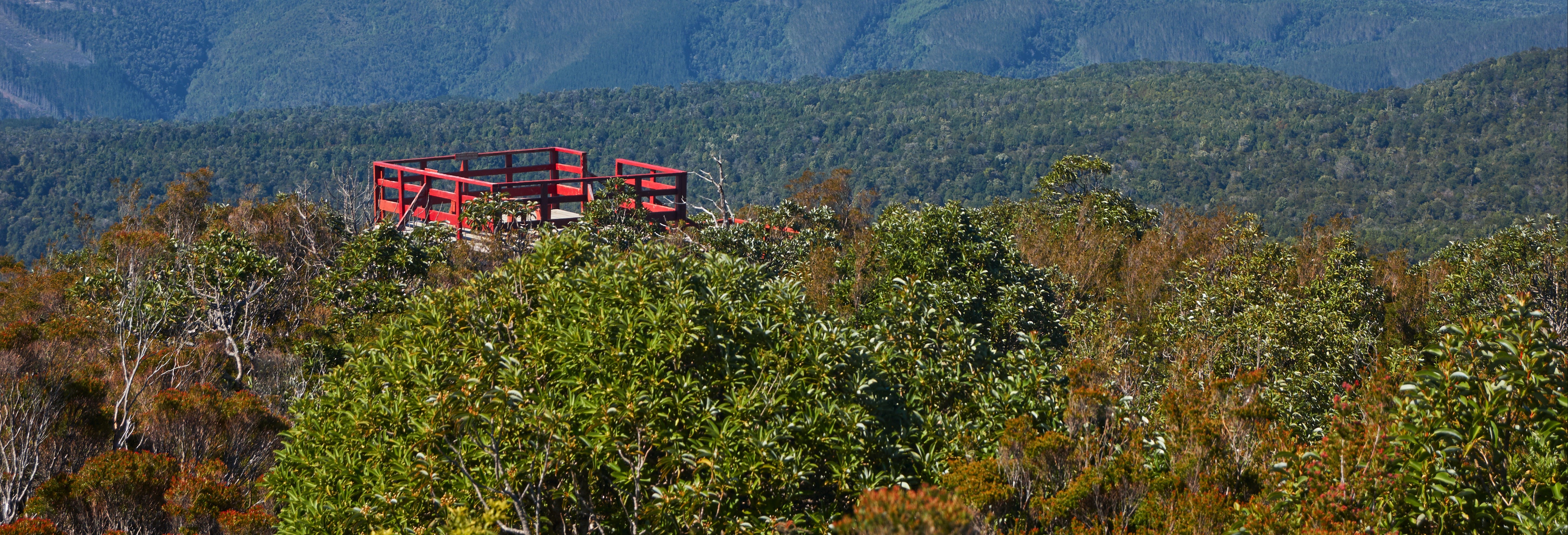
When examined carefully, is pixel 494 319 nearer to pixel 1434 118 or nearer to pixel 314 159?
pixel 314 159

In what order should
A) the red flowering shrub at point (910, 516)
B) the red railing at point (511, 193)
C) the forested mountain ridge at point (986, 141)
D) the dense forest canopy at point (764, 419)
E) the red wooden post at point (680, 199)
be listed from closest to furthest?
the red flowering shrub at point (910, 516) → the dense forest canopy at point (764, 419) → the red railing at point (511, 193) → the red wooden post at point (680, 199) → the forested mountain ridge at point (986, 141)

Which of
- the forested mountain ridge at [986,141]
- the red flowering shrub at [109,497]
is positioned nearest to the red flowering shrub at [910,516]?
the red flowering shrub at [109,497]

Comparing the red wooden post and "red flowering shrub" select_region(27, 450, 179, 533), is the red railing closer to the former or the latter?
the red wooden post

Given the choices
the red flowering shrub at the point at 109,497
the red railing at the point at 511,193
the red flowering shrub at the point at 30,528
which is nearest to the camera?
the red flowering shrub at the point at 30,528

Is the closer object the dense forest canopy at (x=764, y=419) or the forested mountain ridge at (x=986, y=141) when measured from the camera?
the dense forest canopy at (x=764, y=419)

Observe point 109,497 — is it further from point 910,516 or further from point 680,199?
point 680,199

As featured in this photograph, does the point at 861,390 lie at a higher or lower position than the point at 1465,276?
higher

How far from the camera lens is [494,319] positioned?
32.4 ft

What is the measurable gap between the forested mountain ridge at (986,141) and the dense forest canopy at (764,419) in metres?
74.3

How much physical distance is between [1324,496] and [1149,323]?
1634cm

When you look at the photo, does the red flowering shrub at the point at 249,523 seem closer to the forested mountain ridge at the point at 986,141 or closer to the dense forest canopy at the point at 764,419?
the dense forest canopy at the point at 764,419

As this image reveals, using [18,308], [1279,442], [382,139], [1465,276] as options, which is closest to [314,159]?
[382,139]

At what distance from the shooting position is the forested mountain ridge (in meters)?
115

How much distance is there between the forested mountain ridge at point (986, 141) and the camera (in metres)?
115
